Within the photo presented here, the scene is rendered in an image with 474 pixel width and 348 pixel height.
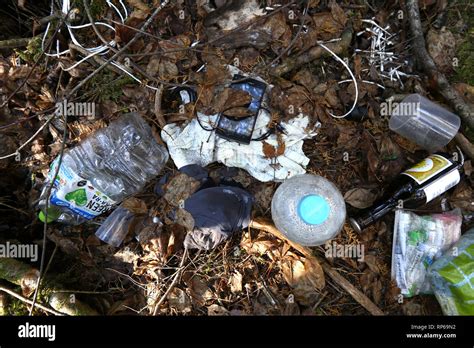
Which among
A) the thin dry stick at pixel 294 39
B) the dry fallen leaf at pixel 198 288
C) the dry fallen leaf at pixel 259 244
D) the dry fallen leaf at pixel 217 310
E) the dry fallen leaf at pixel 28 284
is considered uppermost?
the thin dry stick at pixel 294 39

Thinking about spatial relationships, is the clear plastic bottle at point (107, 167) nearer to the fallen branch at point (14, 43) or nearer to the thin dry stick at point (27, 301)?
the thin dry stick at point (27, 301)

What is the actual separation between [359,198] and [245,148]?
891 mm

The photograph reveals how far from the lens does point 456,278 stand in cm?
263

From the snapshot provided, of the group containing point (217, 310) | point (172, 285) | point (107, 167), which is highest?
point (107, 167)

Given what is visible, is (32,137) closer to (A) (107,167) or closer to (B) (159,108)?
(A) (107,167)

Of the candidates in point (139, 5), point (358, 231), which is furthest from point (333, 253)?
point (139, 5)

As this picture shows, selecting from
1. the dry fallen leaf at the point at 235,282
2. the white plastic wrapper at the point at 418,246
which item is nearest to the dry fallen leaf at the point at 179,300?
the dry fallen leaf at the point at 235,282

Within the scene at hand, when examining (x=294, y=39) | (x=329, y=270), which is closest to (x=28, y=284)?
(x=329, y=270)

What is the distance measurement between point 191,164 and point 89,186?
717 millimetres

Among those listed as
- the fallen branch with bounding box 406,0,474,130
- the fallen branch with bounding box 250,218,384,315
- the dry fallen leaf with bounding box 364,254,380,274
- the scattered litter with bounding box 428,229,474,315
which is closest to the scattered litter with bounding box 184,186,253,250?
the fallen branch with bounding box 250,218,384,315

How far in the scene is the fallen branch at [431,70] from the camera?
2918mm

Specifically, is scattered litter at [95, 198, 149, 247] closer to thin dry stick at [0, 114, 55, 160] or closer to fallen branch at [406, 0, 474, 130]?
thin dry stick at [0, 114, 55, 160]

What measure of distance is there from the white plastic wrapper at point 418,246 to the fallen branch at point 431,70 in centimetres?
78
